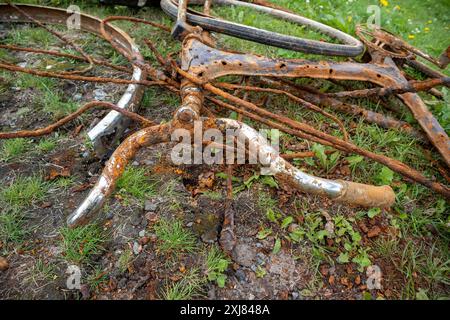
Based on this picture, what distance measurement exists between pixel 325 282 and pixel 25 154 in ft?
6.54

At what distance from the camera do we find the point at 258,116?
5.79 feet

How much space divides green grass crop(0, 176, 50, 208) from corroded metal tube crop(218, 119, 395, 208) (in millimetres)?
1152

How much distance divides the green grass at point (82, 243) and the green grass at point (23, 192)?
33 cm

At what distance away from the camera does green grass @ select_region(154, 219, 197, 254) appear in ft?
5.38

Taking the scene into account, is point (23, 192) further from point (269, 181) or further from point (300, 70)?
point (300, 70)

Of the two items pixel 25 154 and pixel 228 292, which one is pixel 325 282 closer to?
pixel 228 292

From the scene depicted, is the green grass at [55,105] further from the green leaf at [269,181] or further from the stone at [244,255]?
the stone at [244,255]

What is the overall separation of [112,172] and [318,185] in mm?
1067

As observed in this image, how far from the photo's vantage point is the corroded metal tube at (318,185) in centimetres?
160

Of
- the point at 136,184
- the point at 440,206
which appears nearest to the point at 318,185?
the point at 440,206

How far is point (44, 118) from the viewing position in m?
2.27

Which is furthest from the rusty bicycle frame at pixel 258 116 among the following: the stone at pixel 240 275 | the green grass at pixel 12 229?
the green grass at pixel 12 229

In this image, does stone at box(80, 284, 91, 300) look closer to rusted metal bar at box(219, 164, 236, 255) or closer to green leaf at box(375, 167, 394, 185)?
rusted metal bar at box(219, 164, 236, 255)

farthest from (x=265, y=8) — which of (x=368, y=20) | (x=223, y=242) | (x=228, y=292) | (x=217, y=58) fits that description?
(x=228, y=292)
